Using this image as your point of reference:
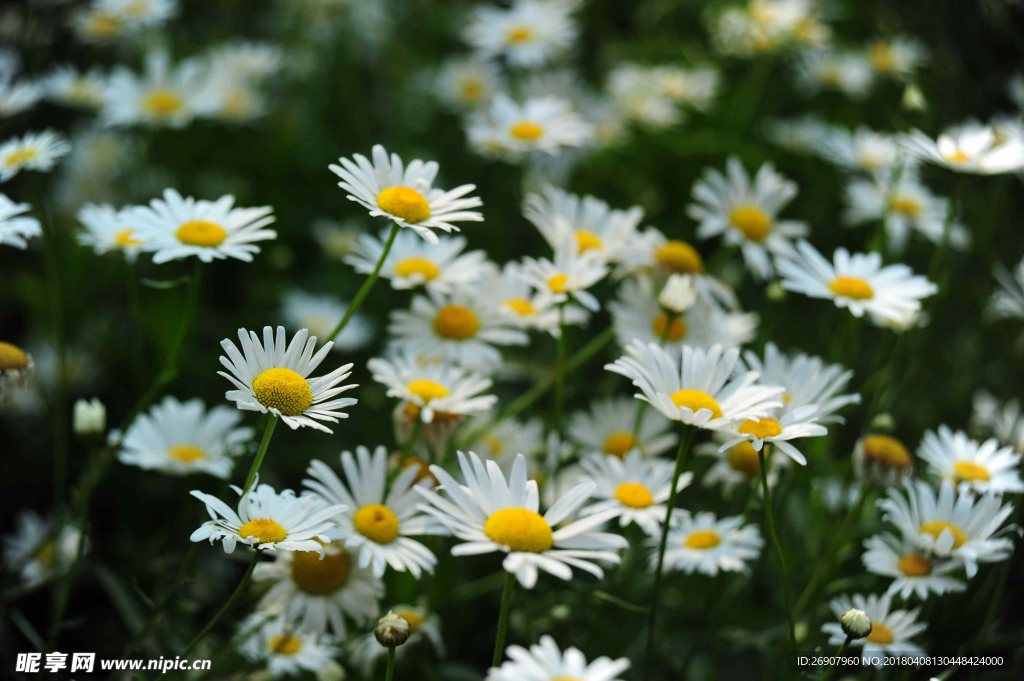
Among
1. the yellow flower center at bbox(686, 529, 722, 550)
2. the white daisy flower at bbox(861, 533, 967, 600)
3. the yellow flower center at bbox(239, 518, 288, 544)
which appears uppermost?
the yellow flower center at bbox(239, 518, 288, 544)

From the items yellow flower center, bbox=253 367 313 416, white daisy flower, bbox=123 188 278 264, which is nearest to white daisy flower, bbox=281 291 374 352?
white daisy flower, bbox=123 188 278 264

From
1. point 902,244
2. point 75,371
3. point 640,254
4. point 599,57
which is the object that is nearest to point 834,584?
point 640,254

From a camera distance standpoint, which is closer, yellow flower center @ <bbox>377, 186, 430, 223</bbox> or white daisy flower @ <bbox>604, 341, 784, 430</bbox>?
white daisy flower @ <bbox>604, 341, 784, 430</bbox>

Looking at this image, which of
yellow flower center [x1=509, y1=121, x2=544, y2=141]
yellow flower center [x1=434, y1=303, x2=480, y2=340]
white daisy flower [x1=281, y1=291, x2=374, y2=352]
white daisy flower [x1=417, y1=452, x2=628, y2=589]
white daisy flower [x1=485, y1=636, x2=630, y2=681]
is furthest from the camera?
white daisy flower [x1=281, y1=291, x2=374, y2=352]

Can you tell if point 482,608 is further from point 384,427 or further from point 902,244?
point 902,244

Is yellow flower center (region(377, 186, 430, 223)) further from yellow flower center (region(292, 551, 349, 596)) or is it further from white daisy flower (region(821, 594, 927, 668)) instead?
white daisy flower (region(821, 594, 927, 668))

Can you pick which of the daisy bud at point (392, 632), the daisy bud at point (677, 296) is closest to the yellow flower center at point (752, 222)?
the daisy bud at point (677, 296)

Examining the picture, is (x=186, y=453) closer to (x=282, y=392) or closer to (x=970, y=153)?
(x=282, y=392)
